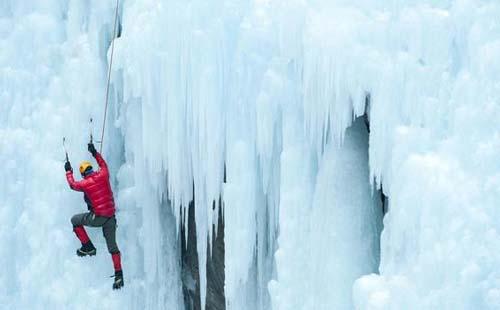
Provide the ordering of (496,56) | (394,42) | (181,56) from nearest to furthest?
(496,56) → (394,42) → (181,56)

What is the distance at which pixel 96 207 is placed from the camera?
7758mm

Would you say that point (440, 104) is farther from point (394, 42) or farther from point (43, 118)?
point (43, 118)

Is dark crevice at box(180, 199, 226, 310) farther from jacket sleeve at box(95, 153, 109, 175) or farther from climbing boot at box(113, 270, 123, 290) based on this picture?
jacket sleeve at box(95, 153, 109, 175)

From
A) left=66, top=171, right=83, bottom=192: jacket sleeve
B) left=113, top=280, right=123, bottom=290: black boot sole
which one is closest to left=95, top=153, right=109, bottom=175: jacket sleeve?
left=66, top=171, right=83, bottom=192: jacket sleeve

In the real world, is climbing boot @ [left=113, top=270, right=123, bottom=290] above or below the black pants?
below

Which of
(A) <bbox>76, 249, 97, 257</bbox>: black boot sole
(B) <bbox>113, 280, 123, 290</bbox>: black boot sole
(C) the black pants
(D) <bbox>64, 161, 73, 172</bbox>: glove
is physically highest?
(D) <bbox>64, 161, 73, 172</bbox>: glove

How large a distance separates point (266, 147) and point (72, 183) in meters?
2.10

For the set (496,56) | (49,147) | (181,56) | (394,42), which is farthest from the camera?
(49,147)

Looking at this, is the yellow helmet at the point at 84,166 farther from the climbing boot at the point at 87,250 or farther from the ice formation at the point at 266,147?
the climbing boot at the point at 87,250

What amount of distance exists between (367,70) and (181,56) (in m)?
2.05

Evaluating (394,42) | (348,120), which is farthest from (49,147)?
(394,42)

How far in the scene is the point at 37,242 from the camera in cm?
834

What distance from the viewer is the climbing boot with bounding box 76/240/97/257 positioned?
26.4 ft

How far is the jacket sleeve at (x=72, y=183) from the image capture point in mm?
7571
